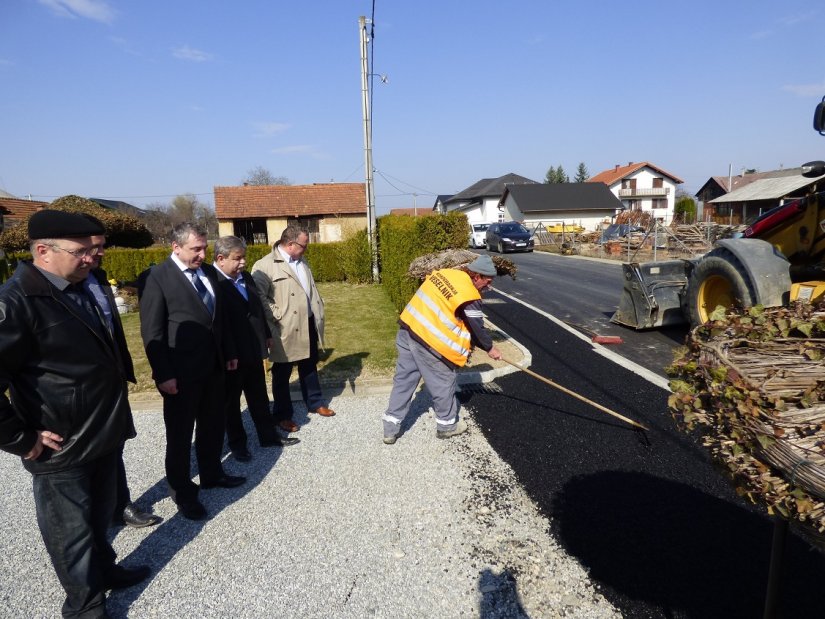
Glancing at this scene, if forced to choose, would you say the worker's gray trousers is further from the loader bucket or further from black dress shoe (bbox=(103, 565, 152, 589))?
the loader bucket

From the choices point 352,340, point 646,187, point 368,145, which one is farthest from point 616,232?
point 646,187

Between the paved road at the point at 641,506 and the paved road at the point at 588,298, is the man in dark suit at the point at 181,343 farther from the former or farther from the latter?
the paved road at the point at 588,298

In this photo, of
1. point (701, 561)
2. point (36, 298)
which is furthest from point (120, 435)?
point (701, 561)

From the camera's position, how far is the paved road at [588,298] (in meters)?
7.14

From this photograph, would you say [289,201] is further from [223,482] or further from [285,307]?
[223,482]

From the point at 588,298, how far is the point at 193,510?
1022cm

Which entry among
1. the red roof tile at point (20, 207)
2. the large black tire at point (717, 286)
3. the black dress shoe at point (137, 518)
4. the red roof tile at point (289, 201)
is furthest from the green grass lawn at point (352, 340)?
the red roof tile at point (289, 201)

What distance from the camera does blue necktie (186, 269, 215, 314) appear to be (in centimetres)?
345

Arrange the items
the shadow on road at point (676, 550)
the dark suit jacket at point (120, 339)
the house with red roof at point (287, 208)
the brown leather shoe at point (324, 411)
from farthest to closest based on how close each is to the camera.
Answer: the house with red roof at point (287, 208) < the brown leather shoe at point (324, 411) < the dark suit jacket at point (120, 339) < the shadow on road at point (676, 550)

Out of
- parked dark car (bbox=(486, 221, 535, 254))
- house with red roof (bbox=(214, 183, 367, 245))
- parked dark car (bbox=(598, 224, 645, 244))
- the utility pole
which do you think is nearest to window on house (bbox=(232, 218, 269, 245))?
house with red roof (bbox=(214, 183, 367, 245))

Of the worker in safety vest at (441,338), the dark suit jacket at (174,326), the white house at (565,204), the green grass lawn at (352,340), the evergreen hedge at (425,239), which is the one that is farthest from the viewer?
the white house at (565,204)

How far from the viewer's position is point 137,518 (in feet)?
11.0

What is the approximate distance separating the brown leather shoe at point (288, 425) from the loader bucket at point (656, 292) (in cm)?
570

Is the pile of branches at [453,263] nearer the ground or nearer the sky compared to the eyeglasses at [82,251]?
nearer the ground
